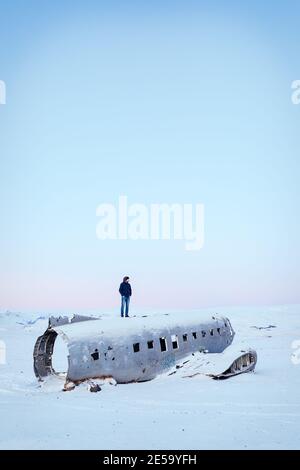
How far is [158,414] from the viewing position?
14.3m

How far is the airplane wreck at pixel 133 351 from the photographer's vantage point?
66.0ft

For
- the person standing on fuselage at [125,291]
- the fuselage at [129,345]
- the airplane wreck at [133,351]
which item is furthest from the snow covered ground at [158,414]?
the person standing on fuselage at [125,291]

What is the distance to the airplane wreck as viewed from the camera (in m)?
20.1

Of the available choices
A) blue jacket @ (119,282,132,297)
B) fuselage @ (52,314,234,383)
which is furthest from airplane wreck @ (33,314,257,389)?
blue jacket @ (119,282,132,297)

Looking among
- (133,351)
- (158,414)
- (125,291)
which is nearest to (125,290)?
(125,291)

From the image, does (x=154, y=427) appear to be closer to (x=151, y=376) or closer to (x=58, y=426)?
(x=58, y=426)

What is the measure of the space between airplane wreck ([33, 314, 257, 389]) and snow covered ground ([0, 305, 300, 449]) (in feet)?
2.14

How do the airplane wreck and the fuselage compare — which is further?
the airplane wreck

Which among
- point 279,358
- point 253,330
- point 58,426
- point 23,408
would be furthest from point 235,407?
point 253,330

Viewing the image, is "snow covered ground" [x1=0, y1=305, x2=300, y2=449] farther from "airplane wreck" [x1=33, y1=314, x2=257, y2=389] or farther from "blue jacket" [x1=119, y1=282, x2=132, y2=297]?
"blue jacket" [x1=119, y1=282, x2=132, y2=297]

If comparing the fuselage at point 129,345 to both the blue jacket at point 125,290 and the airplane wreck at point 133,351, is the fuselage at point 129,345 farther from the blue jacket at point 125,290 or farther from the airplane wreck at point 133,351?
the blue jacket at point 125,290

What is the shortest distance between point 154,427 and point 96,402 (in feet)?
15.6

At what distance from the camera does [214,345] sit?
28.0m
